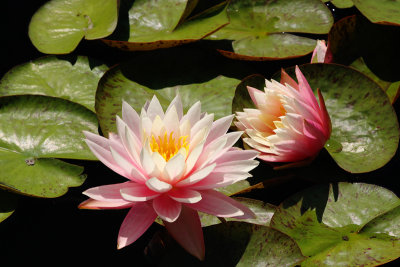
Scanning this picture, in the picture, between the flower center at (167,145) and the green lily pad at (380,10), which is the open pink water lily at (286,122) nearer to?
the flower center at (167,145)

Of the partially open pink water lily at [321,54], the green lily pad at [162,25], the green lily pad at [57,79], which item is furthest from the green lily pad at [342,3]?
the green lily pad at [57,79]

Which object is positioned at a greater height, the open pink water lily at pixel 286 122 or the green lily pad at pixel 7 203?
the open pink water lily at pixel 286 122

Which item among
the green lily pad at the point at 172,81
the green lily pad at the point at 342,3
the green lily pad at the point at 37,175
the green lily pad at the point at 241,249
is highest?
the green lily pad at the point at 342,3

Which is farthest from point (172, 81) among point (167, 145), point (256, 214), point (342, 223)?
point (342, 223)

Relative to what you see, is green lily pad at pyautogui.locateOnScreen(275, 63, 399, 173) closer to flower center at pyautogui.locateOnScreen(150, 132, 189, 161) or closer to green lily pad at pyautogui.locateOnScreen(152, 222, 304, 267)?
green lily pad at pyautogui.locateOnScreen(152, 222, 304, 267)

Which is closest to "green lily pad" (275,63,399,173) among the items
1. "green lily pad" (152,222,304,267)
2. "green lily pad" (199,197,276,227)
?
"green lily pad" (199,197,276,227)

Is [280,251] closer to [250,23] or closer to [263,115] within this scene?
[263,115]

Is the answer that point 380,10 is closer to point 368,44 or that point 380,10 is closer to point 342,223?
point 368,44

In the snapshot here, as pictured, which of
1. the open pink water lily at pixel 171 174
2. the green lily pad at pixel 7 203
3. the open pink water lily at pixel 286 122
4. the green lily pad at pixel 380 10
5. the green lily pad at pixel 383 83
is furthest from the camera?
the green lily pad at pixel 380 10

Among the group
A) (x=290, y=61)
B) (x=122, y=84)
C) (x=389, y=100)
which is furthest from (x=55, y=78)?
(x=389, y=100)
